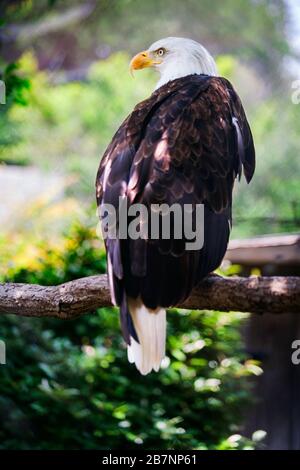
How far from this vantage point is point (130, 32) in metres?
13.8

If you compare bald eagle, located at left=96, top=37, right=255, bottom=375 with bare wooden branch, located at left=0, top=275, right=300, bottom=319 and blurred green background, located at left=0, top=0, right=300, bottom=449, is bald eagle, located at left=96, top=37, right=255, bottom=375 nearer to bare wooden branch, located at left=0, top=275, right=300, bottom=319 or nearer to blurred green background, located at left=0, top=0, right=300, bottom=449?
bare wooden branch, located at left=0, top=275, right=300, bottom=319

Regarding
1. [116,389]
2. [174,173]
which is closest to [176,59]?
[174,173]

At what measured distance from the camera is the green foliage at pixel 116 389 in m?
4.05

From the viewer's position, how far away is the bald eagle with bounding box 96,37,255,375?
2.43 metres

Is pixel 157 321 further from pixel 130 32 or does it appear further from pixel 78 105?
pixel 130 32

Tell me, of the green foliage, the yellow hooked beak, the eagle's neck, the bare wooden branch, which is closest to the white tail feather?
the bare wooden branch

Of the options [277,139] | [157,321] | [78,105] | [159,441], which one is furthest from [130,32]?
[157,321]

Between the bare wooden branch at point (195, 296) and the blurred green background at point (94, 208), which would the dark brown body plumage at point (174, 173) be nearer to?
the bare wooden branch at point (195, 296)

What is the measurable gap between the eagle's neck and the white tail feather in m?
1.13

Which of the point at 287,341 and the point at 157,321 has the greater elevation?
the point at 287,341

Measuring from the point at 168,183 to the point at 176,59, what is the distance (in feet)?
3.00

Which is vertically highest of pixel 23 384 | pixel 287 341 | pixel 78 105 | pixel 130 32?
pixel 130 32

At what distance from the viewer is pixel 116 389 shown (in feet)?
13.8
